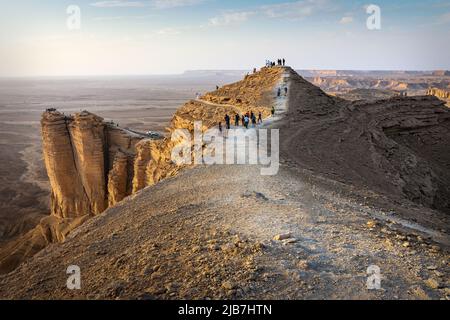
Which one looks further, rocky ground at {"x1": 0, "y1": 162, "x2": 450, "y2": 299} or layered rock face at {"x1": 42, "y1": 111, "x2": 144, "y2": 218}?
layered rock face at {"x1": 42, "y1": 111, "x2": 144, "y2": 218}

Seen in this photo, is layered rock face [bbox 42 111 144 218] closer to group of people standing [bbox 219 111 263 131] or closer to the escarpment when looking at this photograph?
group of people standing [bbox 219 111 263 131]

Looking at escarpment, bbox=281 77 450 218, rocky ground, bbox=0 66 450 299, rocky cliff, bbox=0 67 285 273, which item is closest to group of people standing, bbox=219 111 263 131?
escarpment, bbox=281 77 450 218

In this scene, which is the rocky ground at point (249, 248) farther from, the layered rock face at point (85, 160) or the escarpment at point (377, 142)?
the layered rock face at point (85, 160)

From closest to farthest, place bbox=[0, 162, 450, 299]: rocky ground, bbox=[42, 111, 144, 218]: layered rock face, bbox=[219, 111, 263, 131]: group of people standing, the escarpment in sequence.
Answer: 1. bbox=[0, 162, 450, 299]: rocky ground
2. the escarpment
3. bbox=[219, 111, 263, 131]: group of people standing
4. bbox=[42, 111, 144, 218]: layered rock face

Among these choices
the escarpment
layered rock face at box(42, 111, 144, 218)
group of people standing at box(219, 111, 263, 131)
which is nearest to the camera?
the escarpment

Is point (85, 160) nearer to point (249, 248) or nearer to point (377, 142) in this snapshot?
point (377, 142)

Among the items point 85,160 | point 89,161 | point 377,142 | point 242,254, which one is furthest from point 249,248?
point 85,160

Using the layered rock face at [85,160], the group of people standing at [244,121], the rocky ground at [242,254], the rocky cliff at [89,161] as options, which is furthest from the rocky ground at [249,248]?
the layered rock face at [85,160]

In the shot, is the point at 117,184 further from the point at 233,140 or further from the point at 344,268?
the point at 344,268
